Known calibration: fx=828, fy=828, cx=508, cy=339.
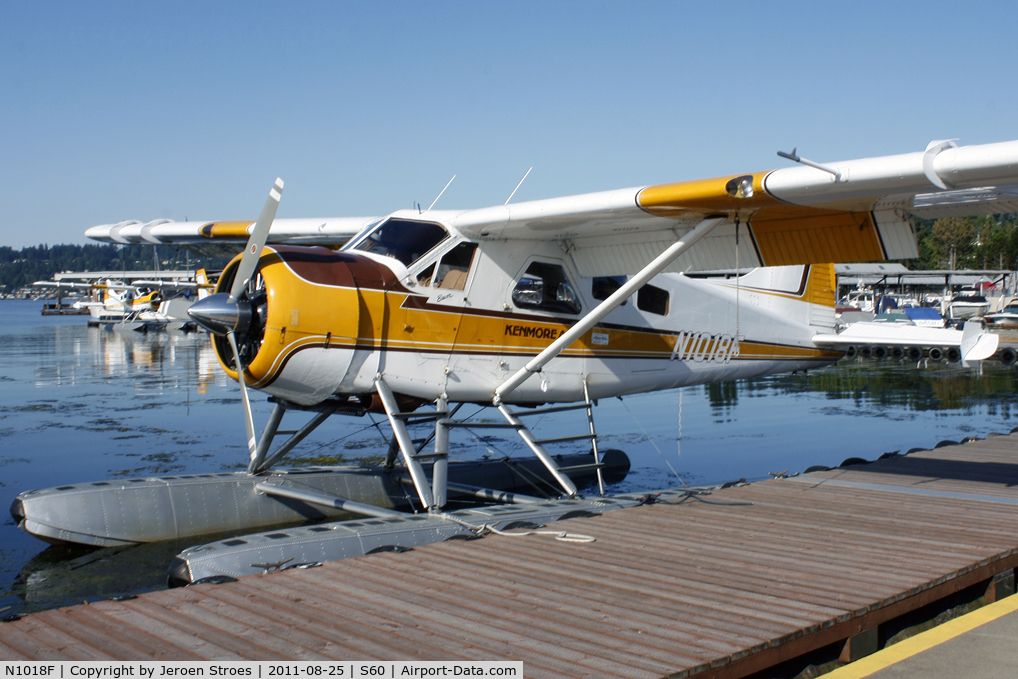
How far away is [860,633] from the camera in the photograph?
13.0 feet

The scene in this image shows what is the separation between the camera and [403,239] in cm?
728

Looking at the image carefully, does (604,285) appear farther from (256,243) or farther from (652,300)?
(256,243)

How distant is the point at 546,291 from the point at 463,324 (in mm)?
1050

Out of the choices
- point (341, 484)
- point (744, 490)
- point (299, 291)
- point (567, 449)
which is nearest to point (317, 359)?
point (299, 291)

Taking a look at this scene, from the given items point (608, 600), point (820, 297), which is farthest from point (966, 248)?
point (608, 600)

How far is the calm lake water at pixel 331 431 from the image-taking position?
7035 mm

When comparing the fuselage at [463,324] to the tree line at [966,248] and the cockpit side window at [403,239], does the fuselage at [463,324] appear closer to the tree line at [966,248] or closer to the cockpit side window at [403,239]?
the cockpit side window at [403,239]

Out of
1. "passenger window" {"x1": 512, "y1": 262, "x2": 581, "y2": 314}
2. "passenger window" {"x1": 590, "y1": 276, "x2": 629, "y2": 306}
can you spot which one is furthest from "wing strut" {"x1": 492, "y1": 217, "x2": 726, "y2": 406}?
"passenger window" {"x1": 590, "y1": 276, "x2": 629, "y2": 306}

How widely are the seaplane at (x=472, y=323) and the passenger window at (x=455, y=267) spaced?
0.04ft

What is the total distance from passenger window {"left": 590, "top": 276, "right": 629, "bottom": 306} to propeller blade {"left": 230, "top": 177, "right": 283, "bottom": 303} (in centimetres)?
328

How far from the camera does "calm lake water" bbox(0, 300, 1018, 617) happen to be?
23.1ft

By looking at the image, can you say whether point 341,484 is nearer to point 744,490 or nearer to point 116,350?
point 744,490

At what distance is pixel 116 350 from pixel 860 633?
111 feet

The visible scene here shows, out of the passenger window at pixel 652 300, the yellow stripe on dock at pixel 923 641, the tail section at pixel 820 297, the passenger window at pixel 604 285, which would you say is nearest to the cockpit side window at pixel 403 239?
the passenger window at pixel 604 285
